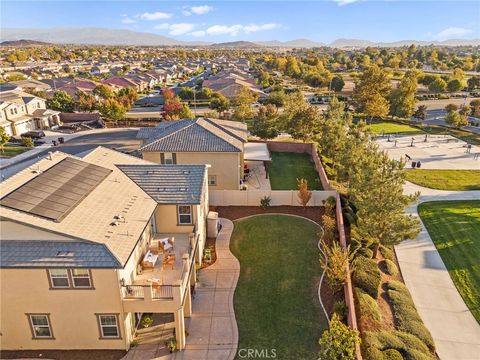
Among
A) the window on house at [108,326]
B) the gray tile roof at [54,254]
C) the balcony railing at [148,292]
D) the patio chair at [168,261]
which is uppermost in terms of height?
the gray tile roof at [54,254]

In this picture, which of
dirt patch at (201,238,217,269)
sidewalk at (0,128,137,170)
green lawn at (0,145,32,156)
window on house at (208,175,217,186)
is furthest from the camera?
green lawn at (0,145,32,156)

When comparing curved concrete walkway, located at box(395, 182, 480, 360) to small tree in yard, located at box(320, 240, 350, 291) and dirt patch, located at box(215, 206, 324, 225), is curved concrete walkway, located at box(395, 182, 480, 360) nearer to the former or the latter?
small tree in yard, located at box(320, 240, 350, 291)

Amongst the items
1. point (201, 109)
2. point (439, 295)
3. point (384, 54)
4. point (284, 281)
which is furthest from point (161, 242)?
point (384, 54)

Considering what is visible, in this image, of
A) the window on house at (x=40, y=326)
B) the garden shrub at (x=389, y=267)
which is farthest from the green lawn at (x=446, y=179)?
the window on house at (x=40, y=326)

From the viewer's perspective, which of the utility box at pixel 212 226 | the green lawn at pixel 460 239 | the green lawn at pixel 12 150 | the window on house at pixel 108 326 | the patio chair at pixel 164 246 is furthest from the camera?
the green lawn at pixel 12 150

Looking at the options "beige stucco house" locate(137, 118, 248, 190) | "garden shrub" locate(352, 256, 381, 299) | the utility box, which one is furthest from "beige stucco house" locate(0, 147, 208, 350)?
"beige stucco house" locate(137, 118, 248, 190)

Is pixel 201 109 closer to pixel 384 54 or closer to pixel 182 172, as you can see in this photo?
pixel 182 172

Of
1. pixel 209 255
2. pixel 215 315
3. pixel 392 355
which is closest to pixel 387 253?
pixel 392 355

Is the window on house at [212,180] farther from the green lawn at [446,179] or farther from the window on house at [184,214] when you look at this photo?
the green lawn at [446,179]
